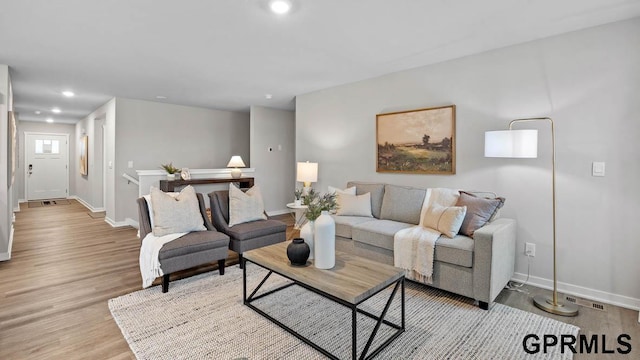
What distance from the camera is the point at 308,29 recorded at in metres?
2.77

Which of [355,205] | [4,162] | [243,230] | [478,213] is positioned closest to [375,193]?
[355,205]

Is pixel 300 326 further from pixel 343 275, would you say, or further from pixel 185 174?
pixel 185 174

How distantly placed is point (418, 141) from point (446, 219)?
1333mm

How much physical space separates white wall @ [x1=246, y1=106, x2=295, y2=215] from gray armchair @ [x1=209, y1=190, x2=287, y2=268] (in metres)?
2.89

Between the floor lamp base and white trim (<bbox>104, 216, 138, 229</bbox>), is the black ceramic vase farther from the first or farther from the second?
white trim (<bbox>104, 216, 138, 229</bbox>)

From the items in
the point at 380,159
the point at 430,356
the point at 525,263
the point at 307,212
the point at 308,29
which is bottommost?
the point at 430,356

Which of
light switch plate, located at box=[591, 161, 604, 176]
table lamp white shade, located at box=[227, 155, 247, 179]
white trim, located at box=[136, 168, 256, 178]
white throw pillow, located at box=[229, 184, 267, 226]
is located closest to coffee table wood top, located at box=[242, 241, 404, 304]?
white throw pillow, located at box=[229, 184, 267, 226]

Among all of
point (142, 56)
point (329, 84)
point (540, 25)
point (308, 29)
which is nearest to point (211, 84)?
point (142, 56)

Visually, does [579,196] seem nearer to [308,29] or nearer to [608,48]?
[608,48]

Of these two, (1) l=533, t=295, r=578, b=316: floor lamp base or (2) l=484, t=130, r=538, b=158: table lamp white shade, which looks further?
(2) l=484, t=130, r=538, b=158: table lamp white shade

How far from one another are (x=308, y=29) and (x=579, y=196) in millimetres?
2869

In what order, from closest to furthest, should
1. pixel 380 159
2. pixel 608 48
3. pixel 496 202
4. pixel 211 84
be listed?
1. pixel 608 48
2. pixel 496 202
3. pixel 380 159
4. pixel 211 84

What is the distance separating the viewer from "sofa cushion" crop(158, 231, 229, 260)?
286 cm

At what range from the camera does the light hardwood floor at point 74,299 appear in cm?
206
